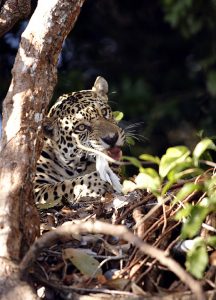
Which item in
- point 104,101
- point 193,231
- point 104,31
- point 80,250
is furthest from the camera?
point 104,31

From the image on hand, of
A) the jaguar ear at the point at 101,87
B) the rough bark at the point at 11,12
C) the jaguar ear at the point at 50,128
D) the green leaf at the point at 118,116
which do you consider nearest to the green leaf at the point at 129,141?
the green leaf at the point at 118,116

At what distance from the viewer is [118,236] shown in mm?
5898

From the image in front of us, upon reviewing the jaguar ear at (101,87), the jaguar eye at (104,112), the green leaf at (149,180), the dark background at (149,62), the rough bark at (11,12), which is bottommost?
the dark background at (149,62)

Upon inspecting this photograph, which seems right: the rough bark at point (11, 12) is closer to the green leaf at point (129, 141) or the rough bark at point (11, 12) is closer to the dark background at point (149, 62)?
the green leaf at point (129, 141)

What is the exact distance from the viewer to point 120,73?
16469mm

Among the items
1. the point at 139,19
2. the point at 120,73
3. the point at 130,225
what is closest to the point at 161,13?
the point at 139,19

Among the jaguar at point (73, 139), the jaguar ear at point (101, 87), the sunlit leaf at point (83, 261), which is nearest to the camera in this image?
the sunlit leaf at point (83, 261)

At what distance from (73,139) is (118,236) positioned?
4.35 meters

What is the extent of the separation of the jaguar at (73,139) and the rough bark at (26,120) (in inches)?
87.6

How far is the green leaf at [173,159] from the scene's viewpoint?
6.48 m

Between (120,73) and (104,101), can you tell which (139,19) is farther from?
(104,101)

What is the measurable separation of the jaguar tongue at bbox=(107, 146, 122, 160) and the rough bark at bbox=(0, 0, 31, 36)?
1415mm

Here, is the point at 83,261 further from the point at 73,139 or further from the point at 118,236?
the point at 73,139

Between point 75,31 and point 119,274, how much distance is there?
1011 cm
